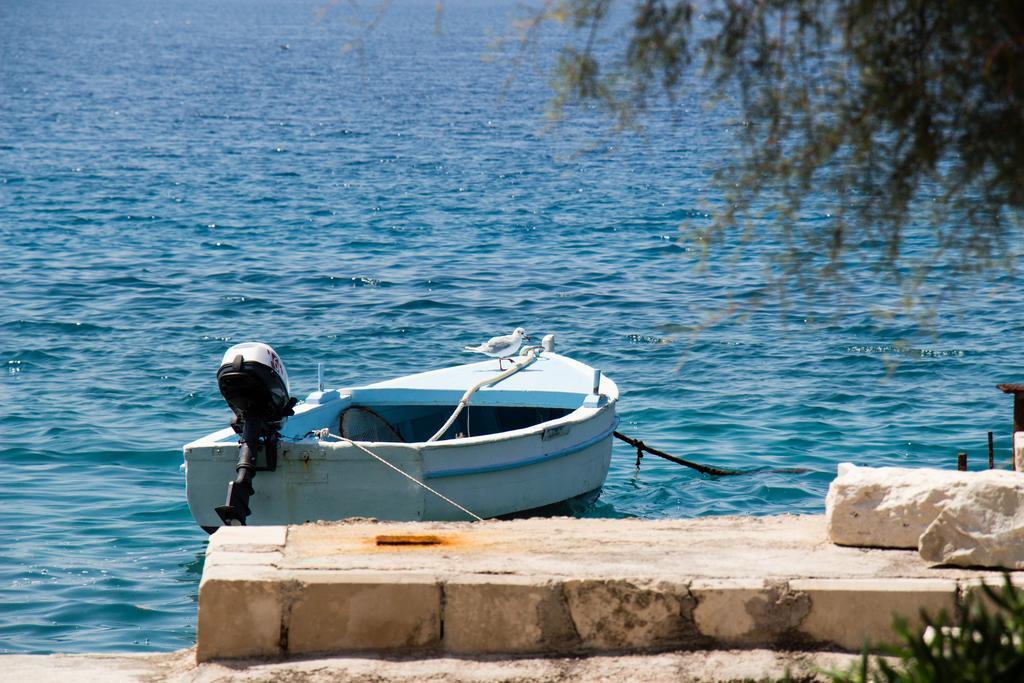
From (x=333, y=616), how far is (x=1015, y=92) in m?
3.45

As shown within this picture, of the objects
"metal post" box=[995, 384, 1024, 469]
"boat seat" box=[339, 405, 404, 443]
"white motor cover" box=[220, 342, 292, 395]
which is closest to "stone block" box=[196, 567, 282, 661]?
"white motor cover" box=[220, 342, 292, 395]

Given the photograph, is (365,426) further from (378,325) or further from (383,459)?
(378,325)

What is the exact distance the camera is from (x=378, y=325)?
17297 mm

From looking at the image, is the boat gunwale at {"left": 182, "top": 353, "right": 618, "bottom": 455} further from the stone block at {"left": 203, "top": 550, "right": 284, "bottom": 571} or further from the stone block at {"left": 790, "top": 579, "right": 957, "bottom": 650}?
the stone block at {"left": 790, "top": 579, "right": 957, "bottom": 650}

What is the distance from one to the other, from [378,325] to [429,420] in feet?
19.4

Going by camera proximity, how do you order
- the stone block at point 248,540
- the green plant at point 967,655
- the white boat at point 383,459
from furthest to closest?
1. the white boat at point 383,459
2. the stone block at point 248,540
3. the green plant at point 967,655

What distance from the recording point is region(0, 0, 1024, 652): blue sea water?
1006 centimetres

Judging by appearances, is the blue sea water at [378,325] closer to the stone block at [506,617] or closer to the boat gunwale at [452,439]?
the boat gunwale at [452,439]

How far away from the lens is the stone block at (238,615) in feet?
17.5

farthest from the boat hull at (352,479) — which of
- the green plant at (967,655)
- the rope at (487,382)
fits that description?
the green plant at (967,655)

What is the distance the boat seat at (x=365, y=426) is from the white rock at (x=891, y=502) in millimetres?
5501

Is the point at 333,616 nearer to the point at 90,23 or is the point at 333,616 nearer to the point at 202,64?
the point at 202,64

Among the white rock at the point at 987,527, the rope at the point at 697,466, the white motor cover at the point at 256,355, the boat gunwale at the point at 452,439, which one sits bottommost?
the rope at the point at 697,466

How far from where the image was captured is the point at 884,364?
15.4 m
